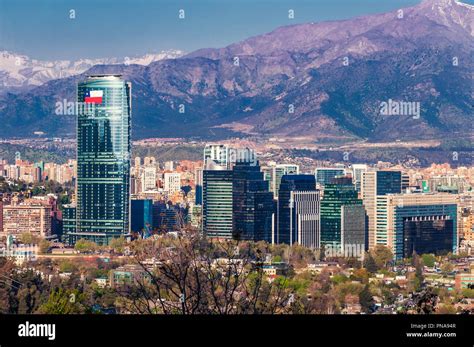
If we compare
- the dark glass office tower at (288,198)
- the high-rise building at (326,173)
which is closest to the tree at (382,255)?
the dark glass office tower at (288,198)

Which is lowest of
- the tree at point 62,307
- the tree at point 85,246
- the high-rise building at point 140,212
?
the tree at point 85,246

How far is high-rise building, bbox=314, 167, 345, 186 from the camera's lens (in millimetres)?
22828

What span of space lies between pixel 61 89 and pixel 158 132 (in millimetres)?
2375

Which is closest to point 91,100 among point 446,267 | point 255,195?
point 255,195

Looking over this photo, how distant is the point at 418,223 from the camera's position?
20.5m

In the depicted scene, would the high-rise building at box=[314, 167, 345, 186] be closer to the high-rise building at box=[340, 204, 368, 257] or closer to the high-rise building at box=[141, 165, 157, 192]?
the high-rise building at box=[340, 204, 368, 257]

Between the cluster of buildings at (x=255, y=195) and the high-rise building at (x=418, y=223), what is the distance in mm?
26

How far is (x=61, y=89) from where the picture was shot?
74.8ft

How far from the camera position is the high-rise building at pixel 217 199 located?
19.4 m

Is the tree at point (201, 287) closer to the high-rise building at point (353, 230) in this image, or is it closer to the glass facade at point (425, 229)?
the glass facade at point (425, 229)

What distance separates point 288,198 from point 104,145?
15.6ft

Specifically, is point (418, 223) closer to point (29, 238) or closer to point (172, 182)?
point (172, 182)

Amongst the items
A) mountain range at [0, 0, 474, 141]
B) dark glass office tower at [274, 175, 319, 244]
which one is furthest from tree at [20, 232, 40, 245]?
dark glass office tower at [274, 175, 319, 244]
